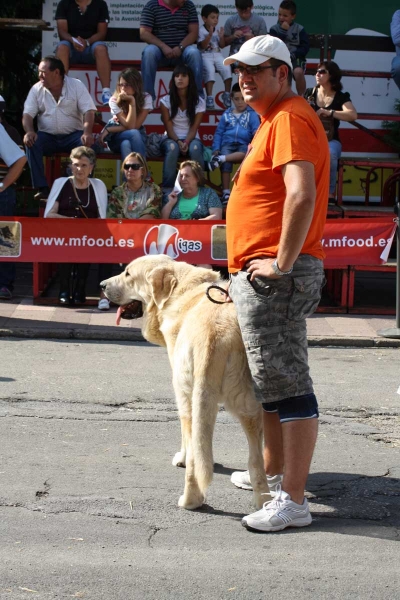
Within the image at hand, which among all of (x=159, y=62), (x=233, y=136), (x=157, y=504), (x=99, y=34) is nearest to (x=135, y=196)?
(x=233, y=136)

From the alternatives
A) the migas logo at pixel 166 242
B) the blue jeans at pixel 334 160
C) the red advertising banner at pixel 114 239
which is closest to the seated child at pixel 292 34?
the blue jeans at pixel 334 160

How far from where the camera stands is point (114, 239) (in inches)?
430

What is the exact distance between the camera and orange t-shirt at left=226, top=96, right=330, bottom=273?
425 cm

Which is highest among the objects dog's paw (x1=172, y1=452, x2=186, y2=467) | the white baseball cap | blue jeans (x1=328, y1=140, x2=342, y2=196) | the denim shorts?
the white baseball cap

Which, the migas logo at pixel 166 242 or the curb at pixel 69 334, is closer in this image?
the curb at pixel 69 334

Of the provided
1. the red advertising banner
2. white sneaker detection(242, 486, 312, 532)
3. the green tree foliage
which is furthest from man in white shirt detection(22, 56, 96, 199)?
white sneaker detection(242, 486, 312, 532)

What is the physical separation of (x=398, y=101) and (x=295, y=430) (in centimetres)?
1151

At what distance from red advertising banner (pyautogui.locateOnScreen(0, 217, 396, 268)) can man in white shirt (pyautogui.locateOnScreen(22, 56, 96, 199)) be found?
126cm

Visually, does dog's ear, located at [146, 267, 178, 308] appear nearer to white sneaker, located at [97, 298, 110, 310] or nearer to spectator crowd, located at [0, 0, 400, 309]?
spectator crowd, located at [0, 0, 400, 309]

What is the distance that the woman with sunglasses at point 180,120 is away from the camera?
12.6 metres

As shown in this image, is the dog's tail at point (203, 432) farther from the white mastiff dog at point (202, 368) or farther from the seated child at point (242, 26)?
the seated child at point (242, 26)

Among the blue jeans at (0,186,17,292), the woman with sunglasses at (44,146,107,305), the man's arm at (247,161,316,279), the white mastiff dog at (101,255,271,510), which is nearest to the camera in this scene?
the man's arm at (247,161,316,279)

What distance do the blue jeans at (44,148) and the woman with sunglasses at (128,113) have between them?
54 centimetres

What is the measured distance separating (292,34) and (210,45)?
4.13 ft
